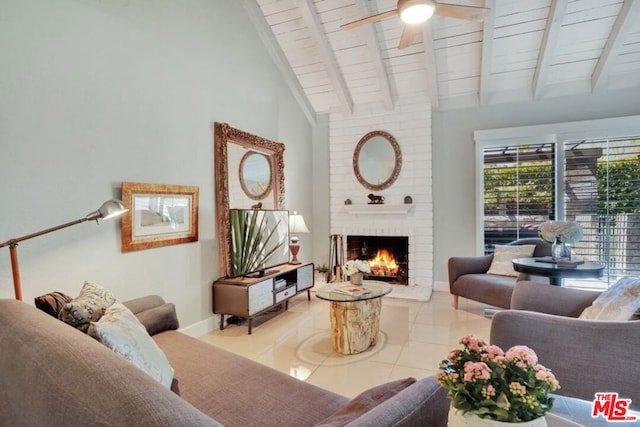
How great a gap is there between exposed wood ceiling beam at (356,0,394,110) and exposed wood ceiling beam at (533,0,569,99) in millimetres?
1839

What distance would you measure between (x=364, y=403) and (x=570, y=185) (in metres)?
4.77

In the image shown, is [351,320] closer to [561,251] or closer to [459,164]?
[561,251]

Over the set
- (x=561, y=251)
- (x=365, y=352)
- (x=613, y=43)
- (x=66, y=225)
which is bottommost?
(x=365, y=352)

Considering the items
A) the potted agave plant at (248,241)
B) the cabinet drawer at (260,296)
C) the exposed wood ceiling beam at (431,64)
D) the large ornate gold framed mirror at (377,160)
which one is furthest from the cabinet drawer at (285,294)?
the exposed wood ceiling beam at (431,64)

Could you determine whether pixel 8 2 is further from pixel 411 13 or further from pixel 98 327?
pixel 411 13

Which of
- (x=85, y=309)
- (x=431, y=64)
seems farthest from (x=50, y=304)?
(x=431, y=64)

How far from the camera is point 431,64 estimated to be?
4.48 metres

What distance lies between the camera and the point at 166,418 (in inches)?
30.7

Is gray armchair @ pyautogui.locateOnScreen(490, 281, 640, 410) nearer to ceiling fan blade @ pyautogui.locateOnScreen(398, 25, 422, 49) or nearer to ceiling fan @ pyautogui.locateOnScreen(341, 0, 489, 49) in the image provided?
ceiling fan @ pyautogui.locateOnScreen(341, 0, 489, 49)

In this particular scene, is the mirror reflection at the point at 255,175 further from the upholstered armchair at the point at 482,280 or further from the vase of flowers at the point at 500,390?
the vase of flowers at the point at 500,390

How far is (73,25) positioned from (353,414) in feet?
9.90

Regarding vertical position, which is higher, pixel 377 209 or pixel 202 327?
pixel 377 209

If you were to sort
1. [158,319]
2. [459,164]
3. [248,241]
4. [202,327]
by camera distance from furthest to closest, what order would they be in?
[459,164], [248,241], [202,327], [158,319]

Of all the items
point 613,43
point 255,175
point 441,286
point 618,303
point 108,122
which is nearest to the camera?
point 618,303
